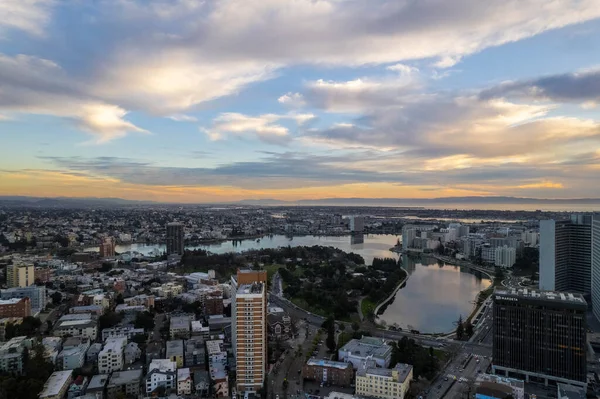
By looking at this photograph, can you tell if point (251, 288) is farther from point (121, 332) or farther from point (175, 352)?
point (121, 332)

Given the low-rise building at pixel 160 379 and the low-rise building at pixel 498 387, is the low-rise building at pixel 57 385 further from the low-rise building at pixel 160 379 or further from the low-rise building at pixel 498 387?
the low-rise building at pixel 498 387

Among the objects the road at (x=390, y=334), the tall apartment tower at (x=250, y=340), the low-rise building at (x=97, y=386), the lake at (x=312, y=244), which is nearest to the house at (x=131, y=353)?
the low-rise building at (x=97, y=386)

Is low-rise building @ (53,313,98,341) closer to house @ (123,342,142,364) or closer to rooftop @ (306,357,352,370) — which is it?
house @ (123,342,142,364)

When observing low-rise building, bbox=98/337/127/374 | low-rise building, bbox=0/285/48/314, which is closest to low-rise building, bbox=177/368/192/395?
low-rise building, bbox=98/337/127/374

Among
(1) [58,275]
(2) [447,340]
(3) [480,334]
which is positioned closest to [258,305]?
(2) [447,340]

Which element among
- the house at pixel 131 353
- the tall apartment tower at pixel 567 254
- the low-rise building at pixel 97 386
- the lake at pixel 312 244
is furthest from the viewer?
the lake at pixel 312 244

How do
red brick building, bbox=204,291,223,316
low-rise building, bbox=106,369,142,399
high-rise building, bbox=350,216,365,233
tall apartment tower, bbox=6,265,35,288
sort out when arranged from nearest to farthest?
low-rise building, bbox=106,369,142,399 < red brick building, bbox=204,291,223,316 < tall apartment tower, bbox=6,265,35,288 < high-rise building, bbox=350,216,365,233
